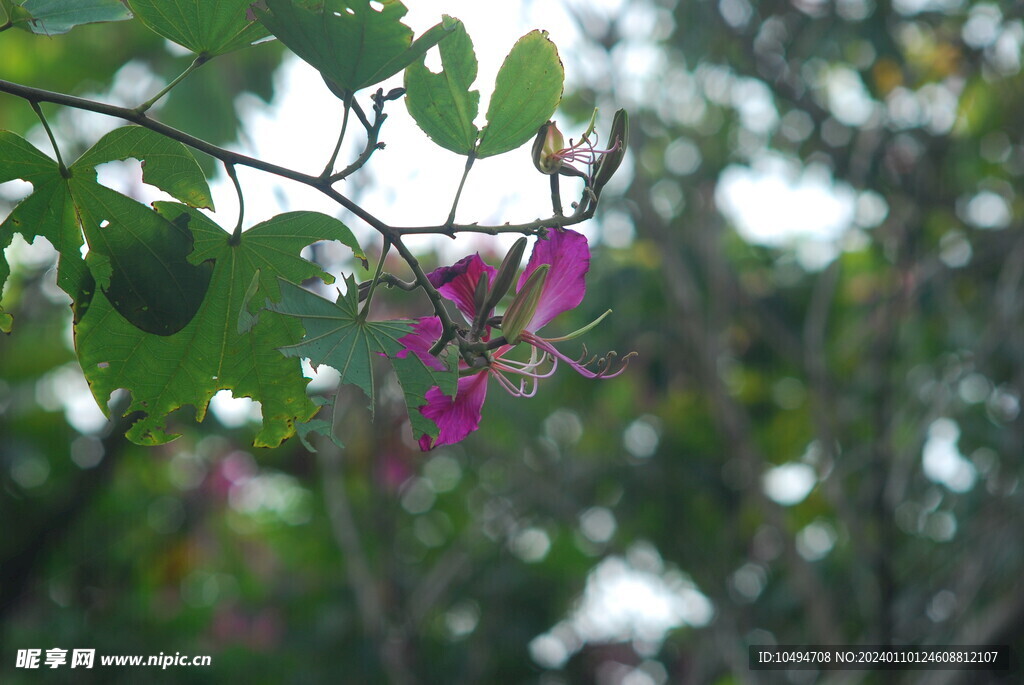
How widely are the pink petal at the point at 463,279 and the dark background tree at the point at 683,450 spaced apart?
8.43 ft

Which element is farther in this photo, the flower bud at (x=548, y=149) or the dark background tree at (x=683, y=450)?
the dark background tree at (x=683, y=450)

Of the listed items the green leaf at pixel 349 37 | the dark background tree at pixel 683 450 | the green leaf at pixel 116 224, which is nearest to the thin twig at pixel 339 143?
the green leaf at pixel 349 37

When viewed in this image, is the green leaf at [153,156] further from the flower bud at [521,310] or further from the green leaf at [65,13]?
the flower bud at [521,310]

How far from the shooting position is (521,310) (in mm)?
775

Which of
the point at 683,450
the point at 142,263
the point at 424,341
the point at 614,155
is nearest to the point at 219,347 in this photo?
the point at 142,263

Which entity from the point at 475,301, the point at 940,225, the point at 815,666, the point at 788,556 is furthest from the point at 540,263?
the point at 940,225

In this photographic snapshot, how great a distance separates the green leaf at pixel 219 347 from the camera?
811 mm

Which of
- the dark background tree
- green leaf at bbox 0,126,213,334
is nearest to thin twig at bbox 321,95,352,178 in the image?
green leaf at bbox 0,126,213,334

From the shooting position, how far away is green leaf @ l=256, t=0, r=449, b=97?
2.26 ft

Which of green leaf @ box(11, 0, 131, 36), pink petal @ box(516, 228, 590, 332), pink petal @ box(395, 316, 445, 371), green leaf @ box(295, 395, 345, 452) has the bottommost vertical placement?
green leaf @ box(295, 395, 345, 452)

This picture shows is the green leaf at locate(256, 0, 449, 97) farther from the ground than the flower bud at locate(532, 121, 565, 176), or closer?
farther from the ground

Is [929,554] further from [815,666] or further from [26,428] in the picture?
[26,428]

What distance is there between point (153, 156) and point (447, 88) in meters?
0.29

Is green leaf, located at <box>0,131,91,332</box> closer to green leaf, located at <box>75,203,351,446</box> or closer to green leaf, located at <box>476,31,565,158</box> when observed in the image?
green leaf, located at <box>75,203,351,446</box>
